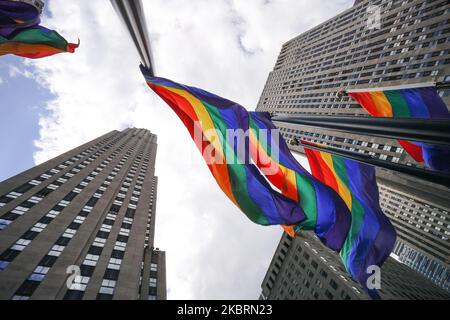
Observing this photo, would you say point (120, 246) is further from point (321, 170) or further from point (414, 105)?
point (414, 105)

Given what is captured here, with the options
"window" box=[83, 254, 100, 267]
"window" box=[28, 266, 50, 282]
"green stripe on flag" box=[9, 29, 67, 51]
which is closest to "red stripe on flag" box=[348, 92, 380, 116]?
"green stripe on flag" box=[9, 29, 67, 51]

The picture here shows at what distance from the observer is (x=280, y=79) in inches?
3268

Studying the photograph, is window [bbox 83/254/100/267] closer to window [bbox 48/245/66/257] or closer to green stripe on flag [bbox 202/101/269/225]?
window [bbox 48/245/66/257]

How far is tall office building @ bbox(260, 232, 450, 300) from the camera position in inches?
2227

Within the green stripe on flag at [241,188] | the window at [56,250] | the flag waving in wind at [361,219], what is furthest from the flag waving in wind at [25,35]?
the window at [56,250]

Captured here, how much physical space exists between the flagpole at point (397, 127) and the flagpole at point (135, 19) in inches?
216

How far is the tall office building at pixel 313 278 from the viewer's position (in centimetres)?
5656

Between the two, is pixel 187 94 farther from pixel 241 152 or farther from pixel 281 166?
pixel 281 166

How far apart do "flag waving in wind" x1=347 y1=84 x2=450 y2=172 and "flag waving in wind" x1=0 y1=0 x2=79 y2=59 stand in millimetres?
14257

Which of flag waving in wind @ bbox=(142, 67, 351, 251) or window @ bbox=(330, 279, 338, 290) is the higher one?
flag waving in wind @ bbox=(142, 67, 351, 251)

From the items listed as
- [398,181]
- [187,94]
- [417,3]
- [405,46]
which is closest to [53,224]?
[187,94]

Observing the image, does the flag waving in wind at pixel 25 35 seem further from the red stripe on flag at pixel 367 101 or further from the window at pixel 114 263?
the window at pixel 114 263
